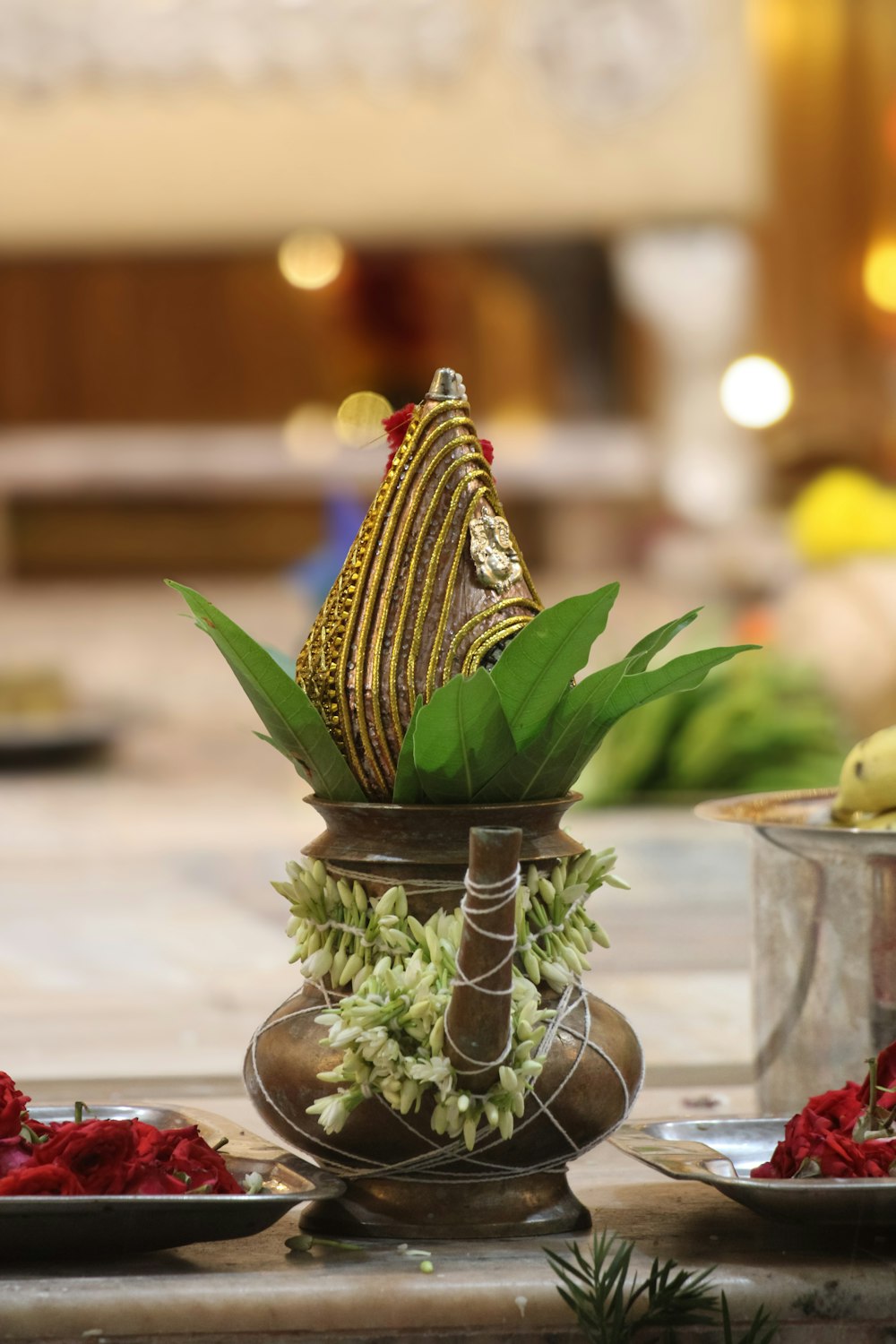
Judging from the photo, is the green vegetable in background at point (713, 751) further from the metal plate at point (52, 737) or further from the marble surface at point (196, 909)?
the metal plate at point (52, 737)

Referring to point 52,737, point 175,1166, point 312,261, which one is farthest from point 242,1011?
point 312,261

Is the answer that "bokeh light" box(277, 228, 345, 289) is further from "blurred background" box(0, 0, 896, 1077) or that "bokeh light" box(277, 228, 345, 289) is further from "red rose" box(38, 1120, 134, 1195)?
"red rose" box(38, 1120, 134, 1195)

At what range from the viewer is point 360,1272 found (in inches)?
17.7

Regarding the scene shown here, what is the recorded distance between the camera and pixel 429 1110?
0.47m

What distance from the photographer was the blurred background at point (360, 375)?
5.49 feet

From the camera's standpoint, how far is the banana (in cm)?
61

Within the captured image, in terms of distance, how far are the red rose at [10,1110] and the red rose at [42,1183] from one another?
0.03 metres

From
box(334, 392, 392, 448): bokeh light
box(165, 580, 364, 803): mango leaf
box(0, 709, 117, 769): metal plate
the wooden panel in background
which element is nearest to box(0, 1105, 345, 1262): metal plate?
box(165, 580, 364, 803): mango leaf

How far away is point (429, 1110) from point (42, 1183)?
0.10m

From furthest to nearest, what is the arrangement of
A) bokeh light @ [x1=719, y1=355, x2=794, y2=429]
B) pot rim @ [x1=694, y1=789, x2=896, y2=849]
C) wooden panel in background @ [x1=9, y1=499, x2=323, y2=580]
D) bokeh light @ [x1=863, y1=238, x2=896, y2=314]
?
bokeh light @ [x1=863, y1=238, x2=896, y2=314]
wooden panel in background @ [x1=9, y1=499, x2=323, y2=580]
bokeh light @ [x1=719, y1=355, x2=794, y2=429]
pot rim @ [x1=694, y1=789, x2=896, y2=849]

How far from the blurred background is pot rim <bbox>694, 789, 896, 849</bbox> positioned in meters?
0.25

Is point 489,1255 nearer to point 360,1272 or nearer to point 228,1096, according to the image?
point 360,1272

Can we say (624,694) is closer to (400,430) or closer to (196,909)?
(400,430)

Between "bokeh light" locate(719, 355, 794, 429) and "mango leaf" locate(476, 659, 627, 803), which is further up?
"bokeh light" locate(719, 355, 794, 429)
